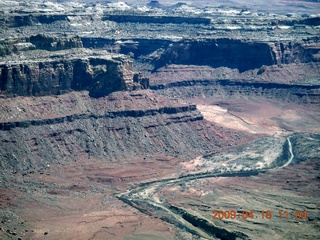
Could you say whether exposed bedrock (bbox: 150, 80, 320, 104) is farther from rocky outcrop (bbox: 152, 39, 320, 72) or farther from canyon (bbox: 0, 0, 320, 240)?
rocky outcrop (bbox: 152, 39, 320, 72)

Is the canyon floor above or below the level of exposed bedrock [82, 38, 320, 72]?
below

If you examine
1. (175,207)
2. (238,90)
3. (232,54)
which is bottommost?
(238,90)

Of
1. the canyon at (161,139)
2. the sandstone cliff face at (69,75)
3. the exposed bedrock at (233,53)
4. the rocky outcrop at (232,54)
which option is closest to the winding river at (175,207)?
the canyon at (161,139)

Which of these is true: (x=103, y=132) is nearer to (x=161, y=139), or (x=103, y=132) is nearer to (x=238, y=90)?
(x=161, y=139)

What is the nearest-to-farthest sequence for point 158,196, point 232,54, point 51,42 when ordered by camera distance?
point 158,196 → point 51,42 → point 232,54
